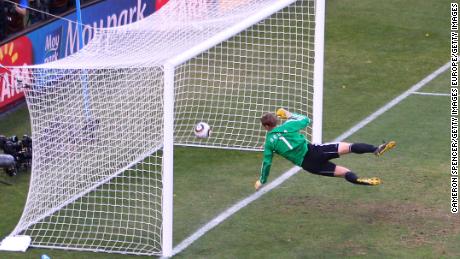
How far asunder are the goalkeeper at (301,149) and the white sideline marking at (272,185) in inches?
34.7

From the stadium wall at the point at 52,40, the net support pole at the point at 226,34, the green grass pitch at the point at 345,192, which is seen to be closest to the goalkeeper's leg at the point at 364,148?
the green grass pitch at the point at 345,192

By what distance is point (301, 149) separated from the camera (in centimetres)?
1345

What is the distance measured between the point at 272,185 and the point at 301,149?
1.84 m

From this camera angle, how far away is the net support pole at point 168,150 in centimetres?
1252

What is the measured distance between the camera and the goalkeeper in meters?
13.3

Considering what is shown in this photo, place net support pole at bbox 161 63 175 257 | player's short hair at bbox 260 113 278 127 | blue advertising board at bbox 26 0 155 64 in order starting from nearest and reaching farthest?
net support pole at bbox 161 63 175 257 < player's short hair at bbox 260 113 278 127 < blue advertising board at bbox 26 0 155 64

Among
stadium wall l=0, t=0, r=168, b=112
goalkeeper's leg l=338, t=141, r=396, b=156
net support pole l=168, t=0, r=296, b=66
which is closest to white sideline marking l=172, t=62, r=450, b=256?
goalkeeper's leg l=338, t=141, r=396, b=156

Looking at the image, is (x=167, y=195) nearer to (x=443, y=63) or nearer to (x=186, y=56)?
(x=186, y=56)

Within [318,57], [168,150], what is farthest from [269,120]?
[318,57]

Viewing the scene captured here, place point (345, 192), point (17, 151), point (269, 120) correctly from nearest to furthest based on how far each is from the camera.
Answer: point (269, 120) → point (345, 192) → point (17, 151)

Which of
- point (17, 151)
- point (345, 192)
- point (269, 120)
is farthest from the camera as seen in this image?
point (17, 151)

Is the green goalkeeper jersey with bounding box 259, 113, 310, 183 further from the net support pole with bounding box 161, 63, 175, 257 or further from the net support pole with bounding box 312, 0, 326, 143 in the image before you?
the net support pole with bounding box 312, 0, 326, 143

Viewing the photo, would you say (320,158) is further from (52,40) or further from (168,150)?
(52,40)

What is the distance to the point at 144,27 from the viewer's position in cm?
1672
